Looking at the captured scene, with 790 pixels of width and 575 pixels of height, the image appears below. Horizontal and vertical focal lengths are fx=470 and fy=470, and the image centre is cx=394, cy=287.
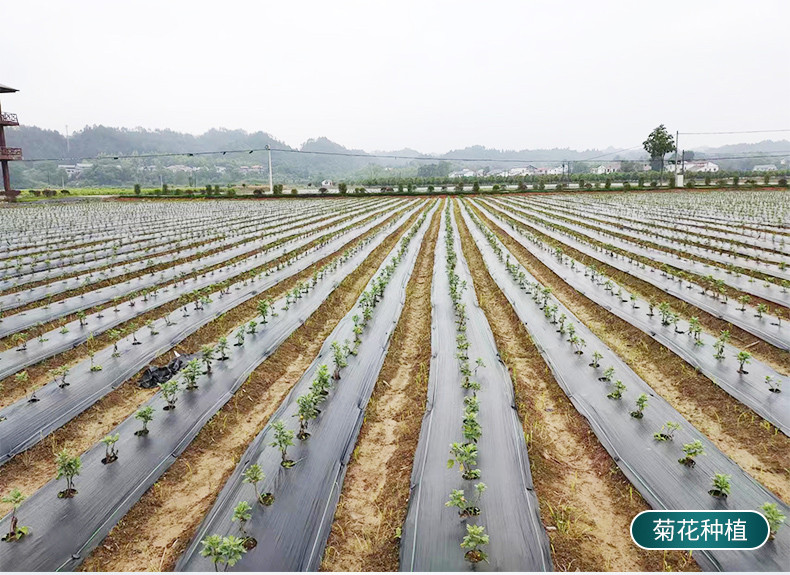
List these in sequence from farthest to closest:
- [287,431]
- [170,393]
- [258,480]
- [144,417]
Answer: [170,393]
[144,417]
[287,431]
[258,480]

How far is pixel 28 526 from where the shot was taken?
3.43m

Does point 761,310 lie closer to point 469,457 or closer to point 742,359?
point 742,359

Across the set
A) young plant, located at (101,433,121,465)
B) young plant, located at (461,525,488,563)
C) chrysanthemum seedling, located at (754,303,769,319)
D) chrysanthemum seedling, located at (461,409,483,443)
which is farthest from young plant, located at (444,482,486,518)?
chrysanthemum seedling, located at (754,303,769,319)

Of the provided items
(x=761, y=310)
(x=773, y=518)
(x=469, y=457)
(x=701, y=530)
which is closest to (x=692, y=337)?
(x=761, y=310)

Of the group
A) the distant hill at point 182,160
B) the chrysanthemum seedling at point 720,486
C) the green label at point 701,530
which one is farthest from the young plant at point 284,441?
the distant hill at point 182,160

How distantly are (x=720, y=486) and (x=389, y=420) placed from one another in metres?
3.02

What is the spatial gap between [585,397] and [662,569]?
2280 millimetres

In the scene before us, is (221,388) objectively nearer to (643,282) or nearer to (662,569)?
(662,569)

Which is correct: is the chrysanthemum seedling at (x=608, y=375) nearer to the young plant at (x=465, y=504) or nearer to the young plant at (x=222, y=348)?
the young plant at (x=465, y=504)

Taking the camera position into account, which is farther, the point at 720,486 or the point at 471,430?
the point at 471,430

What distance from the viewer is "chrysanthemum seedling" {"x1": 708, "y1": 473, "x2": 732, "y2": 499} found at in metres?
3.55

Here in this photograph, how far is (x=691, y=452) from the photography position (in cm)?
400

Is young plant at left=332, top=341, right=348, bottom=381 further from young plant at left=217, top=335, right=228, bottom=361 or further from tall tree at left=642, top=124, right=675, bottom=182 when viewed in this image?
tall tree at left=642, top=124, right=675, bottom=182

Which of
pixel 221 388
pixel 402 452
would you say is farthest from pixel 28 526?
pixel 402 452
